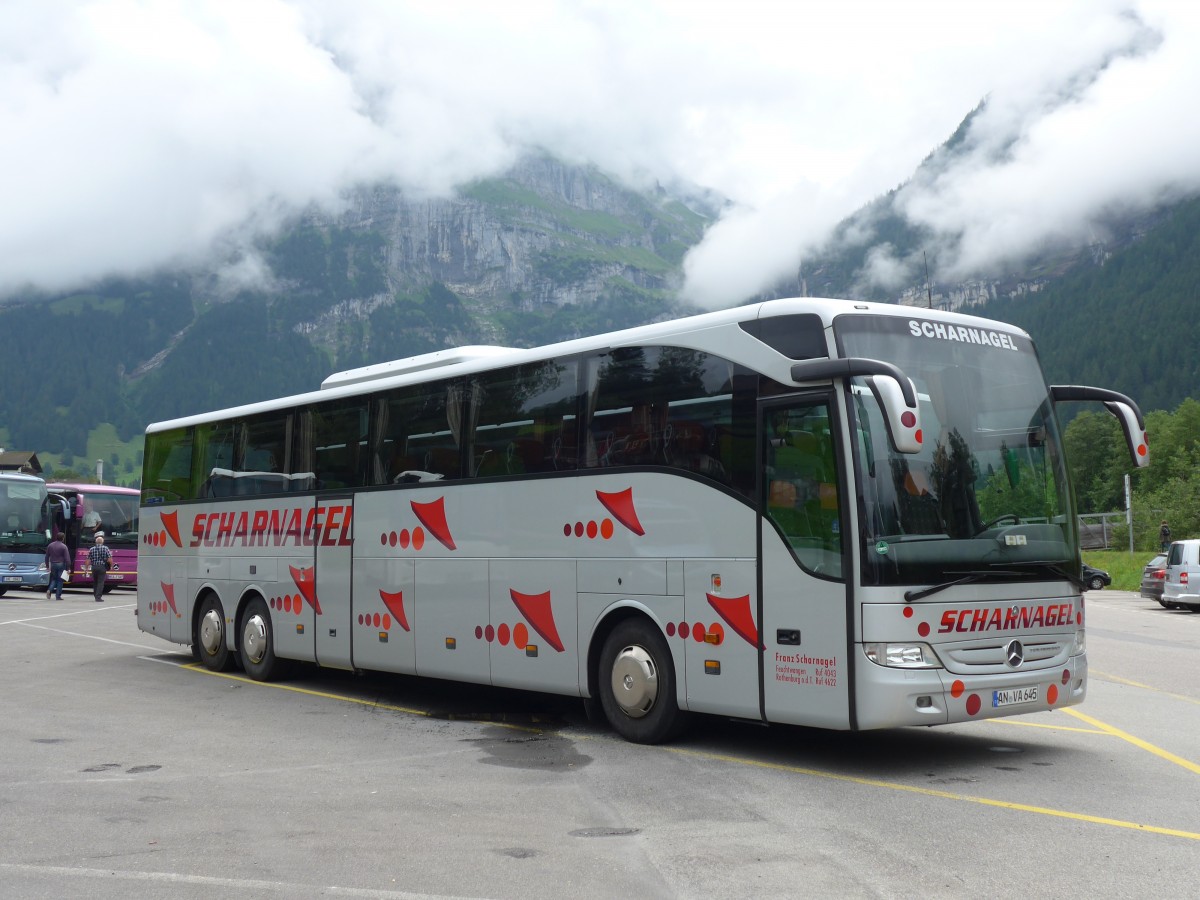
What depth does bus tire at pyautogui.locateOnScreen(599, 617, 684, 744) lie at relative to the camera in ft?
32.6

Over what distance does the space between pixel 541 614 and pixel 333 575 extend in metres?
3.86

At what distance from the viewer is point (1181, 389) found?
162m

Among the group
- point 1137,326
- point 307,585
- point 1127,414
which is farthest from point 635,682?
point 1137,326

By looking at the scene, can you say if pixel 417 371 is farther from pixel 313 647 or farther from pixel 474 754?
pixel 474 754

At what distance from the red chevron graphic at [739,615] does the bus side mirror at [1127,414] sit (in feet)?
9.72

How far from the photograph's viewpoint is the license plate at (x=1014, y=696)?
29.2 feet

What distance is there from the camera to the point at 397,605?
43.3ft

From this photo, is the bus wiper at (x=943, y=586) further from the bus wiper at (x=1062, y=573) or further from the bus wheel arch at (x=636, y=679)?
the bus wheel arch at (x=636, y=679)

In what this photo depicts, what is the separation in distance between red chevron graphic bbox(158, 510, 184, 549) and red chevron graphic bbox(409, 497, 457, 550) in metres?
6.11

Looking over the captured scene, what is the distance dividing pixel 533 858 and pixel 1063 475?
5.29 metres

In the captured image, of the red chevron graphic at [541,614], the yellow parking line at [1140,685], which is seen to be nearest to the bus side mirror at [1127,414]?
the yellow parking line at [1140,685]

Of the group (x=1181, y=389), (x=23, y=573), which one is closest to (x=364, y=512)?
(x=23, y=573)

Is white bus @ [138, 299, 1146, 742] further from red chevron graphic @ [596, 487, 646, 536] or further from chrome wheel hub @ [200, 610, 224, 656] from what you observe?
chrome wheel hub @ [200, 610, 224, 656]

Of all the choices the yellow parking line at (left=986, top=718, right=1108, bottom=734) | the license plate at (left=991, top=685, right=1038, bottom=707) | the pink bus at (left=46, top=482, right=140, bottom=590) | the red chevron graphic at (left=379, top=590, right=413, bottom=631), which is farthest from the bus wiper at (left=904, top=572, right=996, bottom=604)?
the pink bus at (left=46, top=482, right=140, bottom=590)
